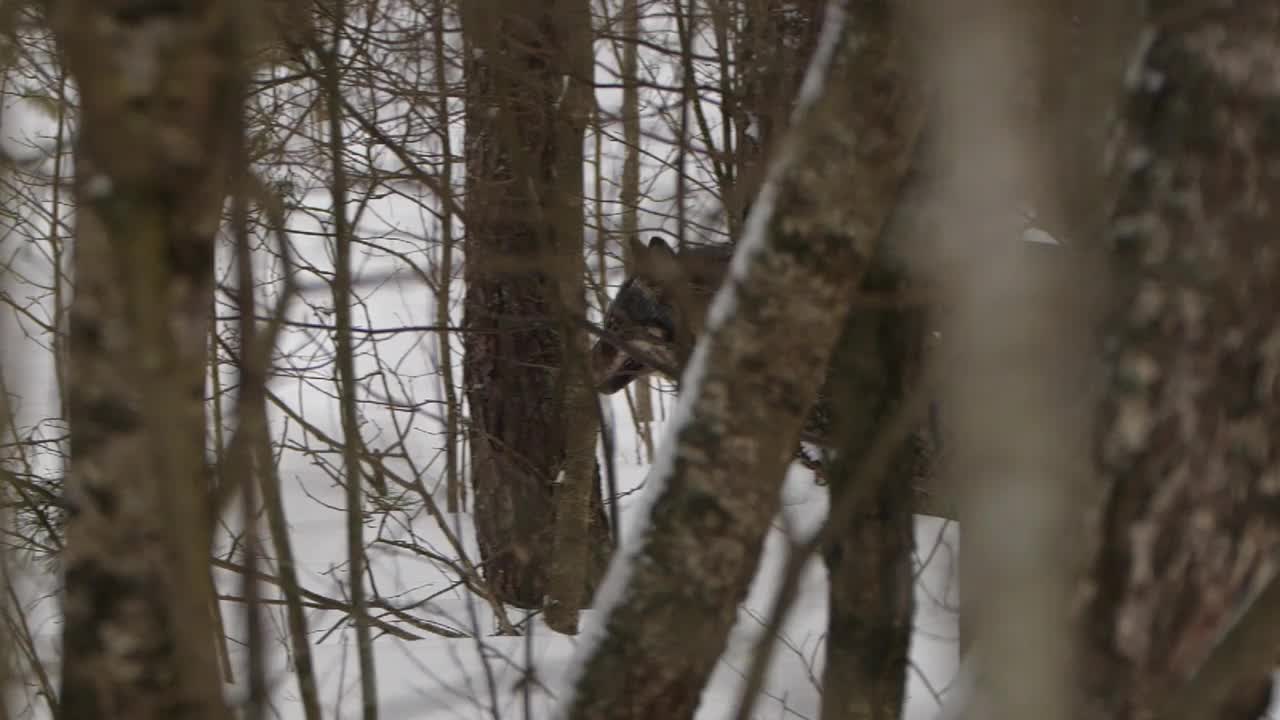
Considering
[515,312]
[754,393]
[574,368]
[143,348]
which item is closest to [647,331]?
[574,368]

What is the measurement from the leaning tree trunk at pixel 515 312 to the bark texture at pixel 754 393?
1.38 metres

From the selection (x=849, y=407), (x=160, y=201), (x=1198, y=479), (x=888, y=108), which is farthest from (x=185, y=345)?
(x=849, y=407)

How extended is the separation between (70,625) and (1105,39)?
1.52m

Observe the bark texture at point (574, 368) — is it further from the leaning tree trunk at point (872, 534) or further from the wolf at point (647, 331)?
the leaning tree trunk at point (872, 534)

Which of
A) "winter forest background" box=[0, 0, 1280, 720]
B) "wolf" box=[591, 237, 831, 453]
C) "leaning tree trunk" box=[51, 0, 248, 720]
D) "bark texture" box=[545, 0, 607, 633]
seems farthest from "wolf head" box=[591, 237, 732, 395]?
"leaning tree trunk" box=[51, 0, 248, 720]

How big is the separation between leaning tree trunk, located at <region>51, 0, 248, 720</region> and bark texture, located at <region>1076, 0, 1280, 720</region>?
120 cm

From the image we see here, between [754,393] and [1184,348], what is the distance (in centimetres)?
64

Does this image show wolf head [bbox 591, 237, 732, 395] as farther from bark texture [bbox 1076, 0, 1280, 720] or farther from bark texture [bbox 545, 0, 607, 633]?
bark texture [bbox 1076, 0, 1280, 720]

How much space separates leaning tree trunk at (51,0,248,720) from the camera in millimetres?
1541

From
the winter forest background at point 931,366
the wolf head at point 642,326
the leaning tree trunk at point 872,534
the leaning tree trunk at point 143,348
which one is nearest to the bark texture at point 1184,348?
the winter forest background at point 931,366

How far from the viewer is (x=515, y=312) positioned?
5734 mm

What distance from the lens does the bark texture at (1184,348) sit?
1.77m

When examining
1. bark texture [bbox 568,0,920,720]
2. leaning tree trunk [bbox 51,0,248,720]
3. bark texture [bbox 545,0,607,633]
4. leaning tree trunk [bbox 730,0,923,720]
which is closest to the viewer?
leaning tree trunk [bbox 51,0,248,720]

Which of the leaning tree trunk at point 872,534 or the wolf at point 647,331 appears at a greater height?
the wolf at point 647,331
